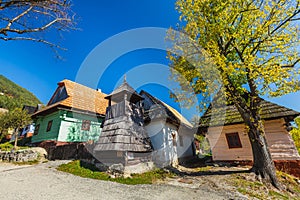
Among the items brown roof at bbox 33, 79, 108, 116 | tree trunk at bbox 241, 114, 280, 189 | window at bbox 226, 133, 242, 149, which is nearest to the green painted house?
brown roof at bbox 33, 79, 108, 116

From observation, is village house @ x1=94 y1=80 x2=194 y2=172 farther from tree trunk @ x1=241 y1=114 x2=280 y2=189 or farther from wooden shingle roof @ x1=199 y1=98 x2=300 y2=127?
tree trunk @ x1=241 y1=114 x2=280 y2=189

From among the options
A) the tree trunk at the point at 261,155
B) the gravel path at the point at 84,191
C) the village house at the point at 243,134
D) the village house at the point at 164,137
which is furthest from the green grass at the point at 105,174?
the village house at the point at 243,134

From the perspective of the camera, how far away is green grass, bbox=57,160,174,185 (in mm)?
7141

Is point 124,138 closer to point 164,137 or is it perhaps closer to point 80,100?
point 164,137

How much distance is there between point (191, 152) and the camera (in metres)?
16.5

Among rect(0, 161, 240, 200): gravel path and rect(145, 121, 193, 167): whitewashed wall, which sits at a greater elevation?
rect(145, 121, 193, 167): whitewashed wall

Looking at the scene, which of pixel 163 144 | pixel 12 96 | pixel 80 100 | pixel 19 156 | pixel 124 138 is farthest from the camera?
pixel 12 96

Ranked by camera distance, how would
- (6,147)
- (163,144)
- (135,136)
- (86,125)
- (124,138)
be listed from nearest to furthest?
1. (124,138)
2. (135,136)
3. (163,144)
4. (6,147)
5. (86,125)

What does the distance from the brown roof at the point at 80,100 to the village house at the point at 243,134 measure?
12.2m

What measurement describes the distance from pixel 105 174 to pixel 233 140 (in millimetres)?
10036

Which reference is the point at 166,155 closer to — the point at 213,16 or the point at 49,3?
the point at 213,16

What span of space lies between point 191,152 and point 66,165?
12.6m

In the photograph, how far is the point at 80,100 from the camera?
653 inches

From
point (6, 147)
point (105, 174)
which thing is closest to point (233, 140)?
point (105, 174)
